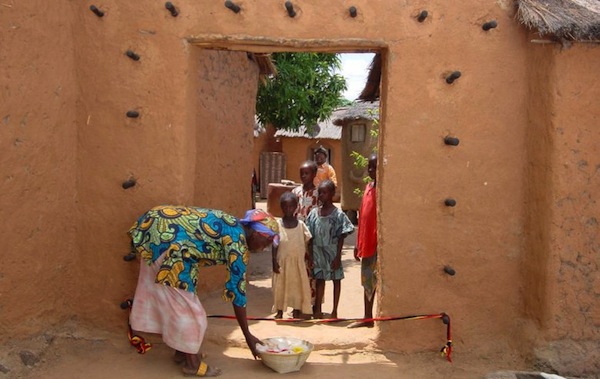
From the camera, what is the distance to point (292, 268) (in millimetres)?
5383

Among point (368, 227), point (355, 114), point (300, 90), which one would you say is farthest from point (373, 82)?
point (355, 114)

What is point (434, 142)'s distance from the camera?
14.4 feet

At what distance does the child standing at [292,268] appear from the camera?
5.33 m

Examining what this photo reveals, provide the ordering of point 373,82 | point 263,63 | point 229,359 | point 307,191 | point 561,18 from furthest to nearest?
point 263,63 → point 307,191 → point 373,82 → point 229,359 → point 561,18

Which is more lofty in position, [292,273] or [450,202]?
[450,202]

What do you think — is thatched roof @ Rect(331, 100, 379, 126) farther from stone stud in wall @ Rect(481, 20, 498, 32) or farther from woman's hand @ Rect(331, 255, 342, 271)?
stone stud in wall @ Rect(481, 20, 498, 32)

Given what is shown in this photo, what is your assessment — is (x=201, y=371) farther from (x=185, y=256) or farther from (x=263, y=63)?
(x=263, y=63)

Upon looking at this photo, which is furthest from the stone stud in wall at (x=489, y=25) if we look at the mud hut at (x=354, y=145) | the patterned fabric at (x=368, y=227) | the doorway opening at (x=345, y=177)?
the mud hut at (x=354, y=145)

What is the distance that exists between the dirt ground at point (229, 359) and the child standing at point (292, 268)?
0.51m

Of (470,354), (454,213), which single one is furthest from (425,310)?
(454,213)

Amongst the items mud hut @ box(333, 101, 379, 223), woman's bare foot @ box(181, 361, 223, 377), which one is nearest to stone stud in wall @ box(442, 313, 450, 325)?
woman's bare foot @ box(181, 361, 223, 377)

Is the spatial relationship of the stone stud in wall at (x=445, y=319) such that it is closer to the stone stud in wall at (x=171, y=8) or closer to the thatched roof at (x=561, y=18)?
the thatched roof at (x=561, y=18)

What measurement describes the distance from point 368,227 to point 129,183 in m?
2.11

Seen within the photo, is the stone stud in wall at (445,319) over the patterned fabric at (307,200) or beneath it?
beneath
